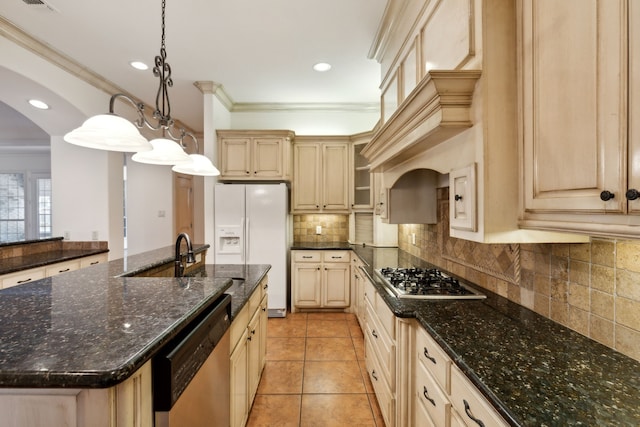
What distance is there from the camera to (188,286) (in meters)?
1.29

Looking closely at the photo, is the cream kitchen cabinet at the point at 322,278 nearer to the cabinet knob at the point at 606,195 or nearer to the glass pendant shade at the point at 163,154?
the glass pendant shade at the point at 163,154

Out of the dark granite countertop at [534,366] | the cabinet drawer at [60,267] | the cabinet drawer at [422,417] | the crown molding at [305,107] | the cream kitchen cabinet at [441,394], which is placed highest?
the crown molding at [305,107]

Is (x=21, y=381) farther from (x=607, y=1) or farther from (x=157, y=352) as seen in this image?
(x=607, y=1)

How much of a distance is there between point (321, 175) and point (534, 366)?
352cm

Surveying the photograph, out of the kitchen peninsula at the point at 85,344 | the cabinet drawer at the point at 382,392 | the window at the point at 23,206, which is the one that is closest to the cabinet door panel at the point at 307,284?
the cabinet drawer at the point at 382,392

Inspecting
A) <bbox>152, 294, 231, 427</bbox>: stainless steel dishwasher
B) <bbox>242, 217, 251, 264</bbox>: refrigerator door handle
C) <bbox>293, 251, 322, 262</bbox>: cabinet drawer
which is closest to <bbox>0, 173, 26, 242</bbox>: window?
<bbox>242, 217, 251, 264</bbox>: refrigerator door handle

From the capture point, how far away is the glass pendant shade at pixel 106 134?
138 cm

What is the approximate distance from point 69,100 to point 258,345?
331 centimetres

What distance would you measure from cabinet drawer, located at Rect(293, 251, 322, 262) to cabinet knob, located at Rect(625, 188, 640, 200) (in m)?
3.45

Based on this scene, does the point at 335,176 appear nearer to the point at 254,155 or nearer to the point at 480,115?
the point at 254,155

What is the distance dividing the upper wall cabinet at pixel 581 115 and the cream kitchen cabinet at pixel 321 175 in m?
3.18

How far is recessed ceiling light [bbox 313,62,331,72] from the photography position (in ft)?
10.6

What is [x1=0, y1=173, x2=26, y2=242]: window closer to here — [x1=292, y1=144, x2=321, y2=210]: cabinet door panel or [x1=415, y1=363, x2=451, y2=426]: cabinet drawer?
[x1=292, y1=144, x2=321, y2=210]: cabinet door panel

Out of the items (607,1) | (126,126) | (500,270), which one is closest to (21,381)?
(126,126)
